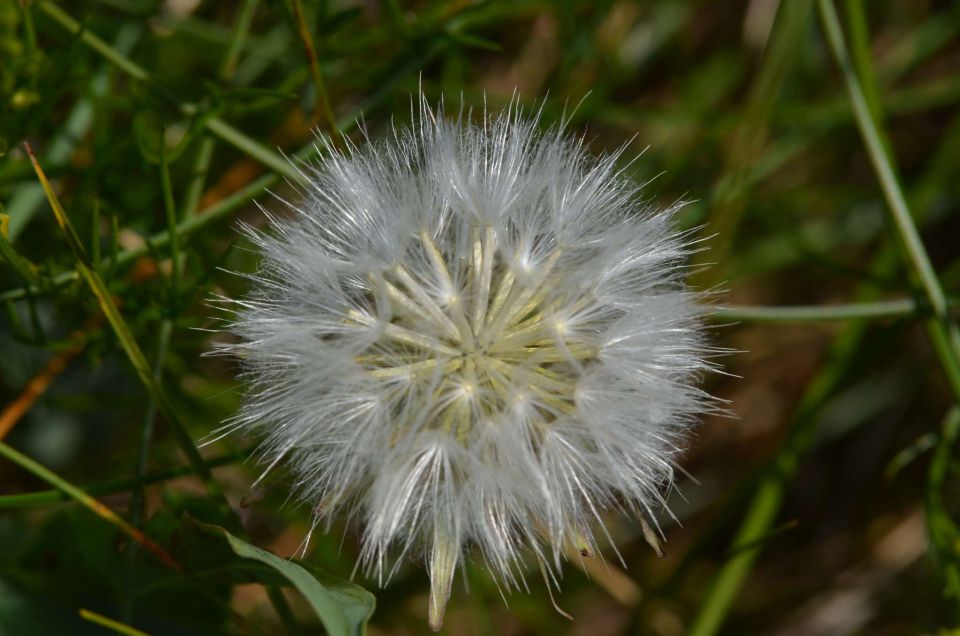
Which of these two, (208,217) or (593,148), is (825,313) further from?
(208,217)

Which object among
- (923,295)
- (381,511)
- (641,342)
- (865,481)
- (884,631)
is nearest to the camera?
(381,511)

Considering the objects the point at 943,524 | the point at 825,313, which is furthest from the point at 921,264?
the point at 943,524

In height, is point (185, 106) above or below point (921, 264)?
above

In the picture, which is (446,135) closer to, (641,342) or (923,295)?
(641,342)

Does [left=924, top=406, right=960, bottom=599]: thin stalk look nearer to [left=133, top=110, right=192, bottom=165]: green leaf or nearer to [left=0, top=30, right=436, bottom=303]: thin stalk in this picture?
[left=0, top=30, right=436, bottom=303]: thin stalk

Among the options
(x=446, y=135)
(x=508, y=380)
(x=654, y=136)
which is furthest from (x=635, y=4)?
(x=508, y=380)

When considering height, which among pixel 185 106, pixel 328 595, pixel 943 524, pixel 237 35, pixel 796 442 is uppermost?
pixel 237 35

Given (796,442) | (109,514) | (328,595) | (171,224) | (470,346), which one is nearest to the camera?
(328,595)

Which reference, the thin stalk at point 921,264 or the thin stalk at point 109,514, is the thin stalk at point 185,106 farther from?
the thin stalk at point 921,264
